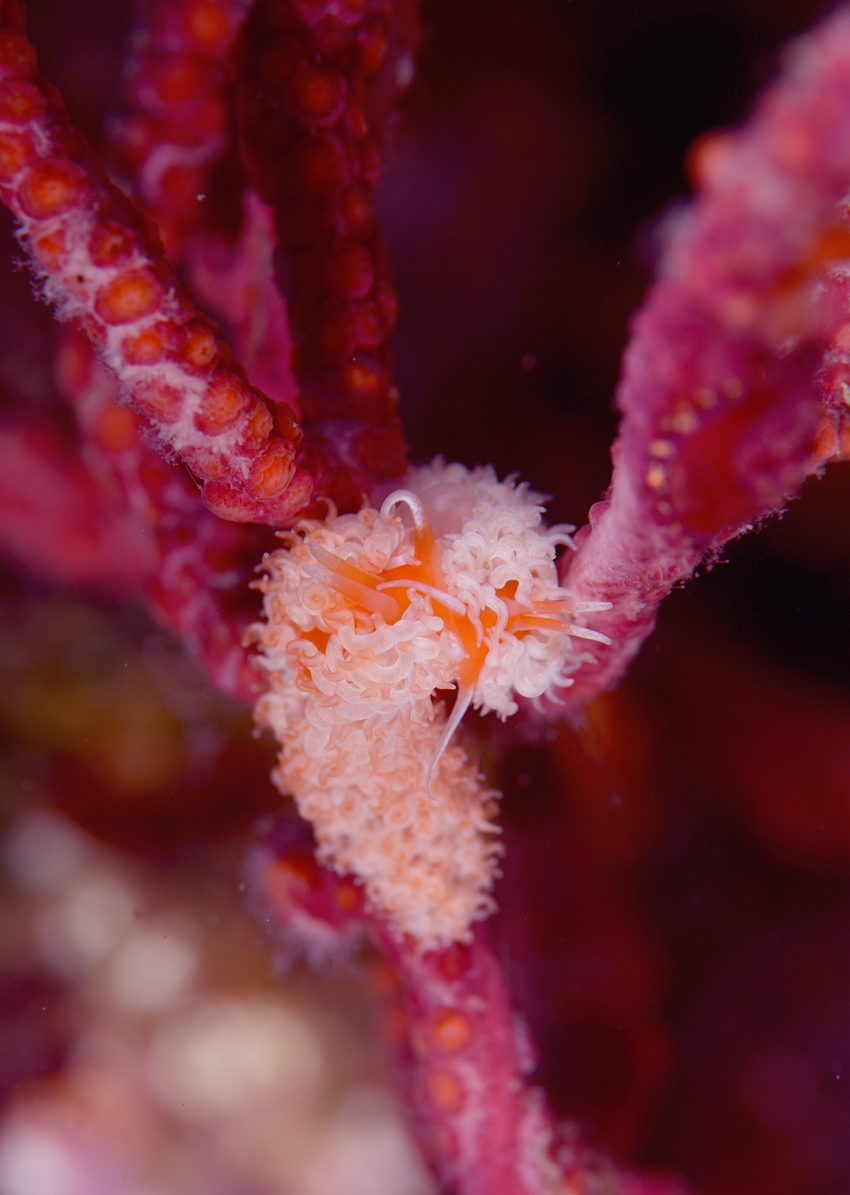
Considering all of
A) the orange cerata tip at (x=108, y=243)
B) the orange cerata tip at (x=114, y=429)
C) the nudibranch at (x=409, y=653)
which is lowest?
the nudibranch at (x=409, y=653)

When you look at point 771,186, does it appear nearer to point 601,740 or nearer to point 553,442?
point 553,442

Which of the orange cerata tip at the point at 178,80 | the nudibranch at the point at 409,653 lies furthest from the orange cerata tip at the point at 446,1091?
the orange cerata tip at the point at 178,80

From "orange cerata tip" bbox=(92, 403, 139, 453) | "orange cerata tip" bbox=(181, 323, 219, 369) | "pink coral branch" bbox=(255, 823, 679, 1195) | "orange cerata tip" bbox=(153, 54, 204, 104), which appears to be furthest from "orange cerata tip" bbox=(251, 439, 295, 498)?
"orange cerata tip" bbox=(153, 54, 204, 104)

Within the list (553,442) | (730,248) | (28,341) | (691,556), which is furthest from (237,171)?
(730,248)

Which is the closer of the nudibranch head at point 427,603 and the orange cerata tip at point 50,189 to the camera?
the orange cerata tip at point 50,189

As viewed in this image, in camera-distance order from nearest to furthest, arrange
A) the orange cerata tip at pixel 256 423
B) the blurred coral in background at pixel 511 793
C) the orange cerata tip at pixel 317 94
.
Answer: the orange cerata tip at pixel 256 423, the orange cerata tip at pixel 317 94, the blurred coral in background at pixel 511 793

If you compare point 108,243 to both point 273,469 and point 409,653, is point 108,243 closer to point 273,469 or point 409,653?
point 273,469

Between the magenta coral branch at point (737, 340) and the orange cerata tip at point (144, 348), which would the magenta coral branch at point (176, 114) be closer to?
the orange cerata tip at point (144, 348)
